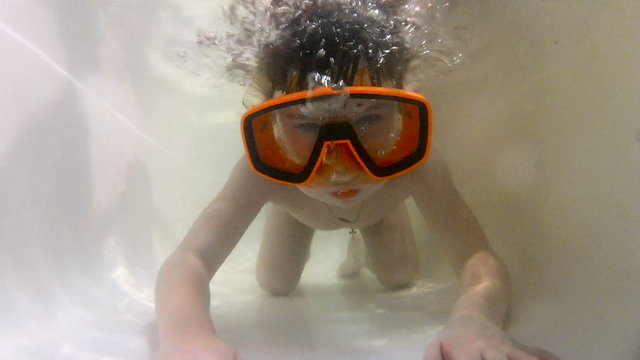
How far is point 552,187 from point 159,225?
2.29m

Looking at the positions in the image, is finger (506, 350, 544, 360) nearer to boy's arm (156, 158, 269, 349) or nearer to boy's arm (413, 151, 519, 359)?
boy's arm (413, 151, 519, 359)

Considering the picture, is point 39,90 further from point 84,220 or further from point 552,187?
point 552,187

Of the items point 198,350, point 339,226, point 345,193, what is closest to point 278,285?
point 339,226

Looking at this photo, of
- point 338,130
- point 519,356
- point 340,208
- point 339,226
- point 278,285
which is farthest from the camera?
point 278,285

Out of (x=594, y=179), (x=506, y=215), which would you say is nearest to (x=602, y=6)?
(x=594, y=179)

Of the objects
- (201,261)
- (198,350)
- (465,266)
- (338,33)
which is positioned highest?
(338,33)

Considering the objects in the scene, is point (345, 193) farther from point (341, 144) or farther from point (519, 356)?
point (519, 356)

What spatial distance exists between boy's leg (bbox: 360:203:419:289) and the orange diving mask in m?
0.94

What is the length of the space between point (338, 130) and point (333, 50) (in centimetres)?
35

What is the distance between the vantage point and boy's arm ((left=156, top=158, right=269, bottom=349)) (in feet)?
5.06

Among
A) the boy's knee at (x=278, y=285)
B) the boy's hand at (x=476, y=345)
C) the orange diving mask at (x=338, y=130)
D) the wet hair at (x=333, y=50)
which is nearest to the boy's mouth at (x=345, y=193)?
the orange diving mask at (x=338, y=130)

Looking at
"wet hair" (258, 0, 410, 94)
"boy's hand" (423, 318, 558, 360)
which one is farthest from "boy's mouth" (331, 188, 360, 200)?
"boy's hand" (423, 318, 558, 360)

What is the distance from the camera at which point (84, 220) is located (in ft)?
8.00

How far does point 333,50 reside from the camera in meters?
1.79
